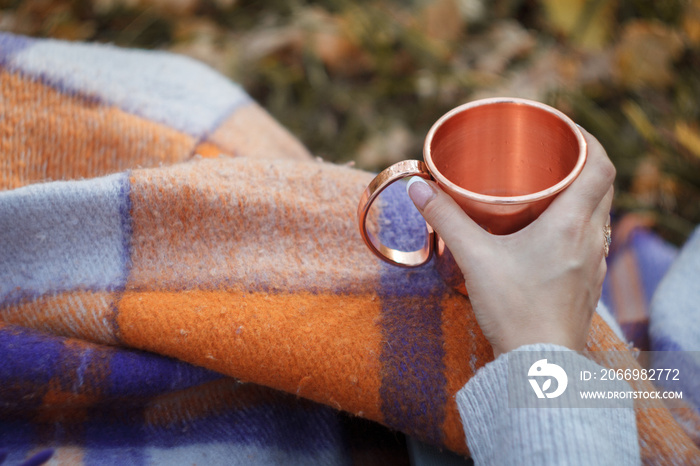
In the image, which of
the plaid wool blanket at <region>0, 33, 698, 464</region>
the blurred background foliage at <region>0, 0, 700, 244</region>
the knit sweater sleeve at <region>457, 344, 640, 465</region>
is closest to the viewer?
the knit sweater sleeve at <region>457, 344, 640, 465</region>

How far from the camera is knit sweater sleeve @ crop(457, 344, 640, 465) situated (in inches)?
20.7

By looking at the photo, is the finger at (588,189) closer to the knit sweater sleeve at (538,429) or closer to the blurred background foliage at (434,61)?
the knit sweater sleeve at (538,429)

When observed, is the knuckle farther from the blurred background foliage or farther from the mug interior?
the blurred background foliage

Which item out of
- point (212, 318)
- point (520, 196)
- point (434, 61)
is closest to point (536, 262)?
point (520, 196)

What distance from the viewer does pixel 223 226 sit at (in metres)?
0.73

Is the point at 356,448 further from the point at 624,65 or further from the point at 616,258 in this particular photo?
the point at 624,65

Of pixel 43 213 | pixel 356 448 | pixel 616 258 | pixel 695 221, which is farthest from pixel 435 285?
pixel 695 221

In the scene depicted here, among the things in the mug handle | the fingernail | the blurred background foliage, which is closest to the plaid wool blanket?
the mug handle

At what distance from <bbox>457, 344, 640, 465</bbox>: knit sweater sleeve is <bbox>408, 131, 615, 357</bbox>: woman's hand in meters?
0.02

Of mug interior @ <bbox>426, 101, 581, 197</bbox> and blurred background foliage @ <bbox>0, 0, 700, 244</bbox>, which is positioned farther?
blurred background foliage @ <bbox>0, 0, 700, 244</bbox>

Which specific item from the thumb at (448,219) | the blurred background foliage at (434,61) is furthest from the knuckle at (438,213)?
the blurred background foliage at (434,61)

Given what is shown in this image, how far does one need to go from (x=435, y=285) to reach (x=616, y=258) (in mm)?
632

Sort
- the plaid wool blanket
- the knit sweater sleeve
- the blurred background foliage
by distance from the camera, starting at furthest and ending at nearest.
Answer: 1. the blurred background foliage
2. the plaid wool blanket
3. the knit sweater sleeve

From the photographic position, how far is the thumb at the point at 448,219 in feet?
1.86
